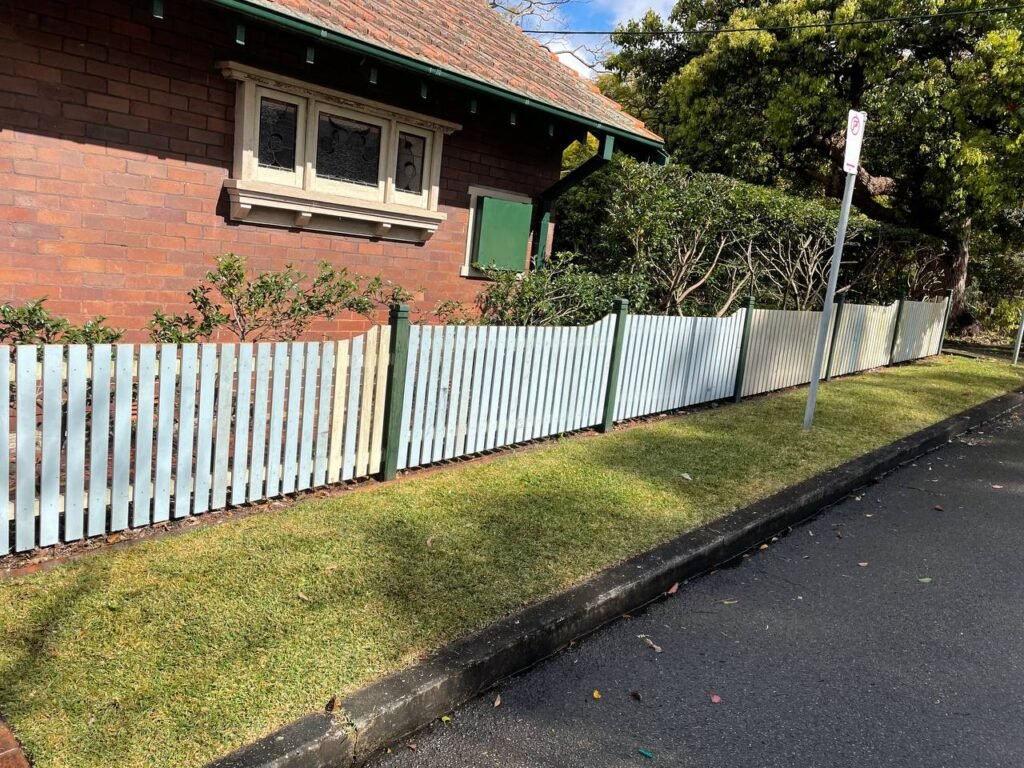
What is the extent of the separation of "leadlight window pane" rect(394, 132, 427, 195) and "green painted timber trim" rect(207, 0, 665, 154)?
1014 mm

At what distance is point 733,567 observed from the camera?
4641 millimetres

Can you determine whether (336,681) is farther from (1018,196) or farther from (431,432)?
(1018,196)

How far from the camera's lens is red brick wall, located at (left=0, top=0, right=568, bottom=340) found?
5.53 meters

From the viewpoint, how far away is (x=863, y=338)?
1245cm

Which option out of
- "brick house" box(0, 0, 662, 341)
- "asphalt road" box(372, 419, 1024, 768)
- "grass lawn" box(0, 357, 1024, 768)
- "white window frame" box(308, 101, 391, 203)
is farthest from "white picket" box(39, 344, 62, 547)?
"white window frame" box(308, 101, 391, 203)

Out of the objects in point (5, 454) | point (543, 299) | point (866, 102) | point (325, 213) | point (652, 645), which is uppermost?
point (866, 102)

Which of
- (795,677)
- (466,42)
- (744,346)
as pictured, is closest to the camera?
(795,677)

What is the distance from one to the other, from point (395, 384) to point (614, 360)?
2668mm

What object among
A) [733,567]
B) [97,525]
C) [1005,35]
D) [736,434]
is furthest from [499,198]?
[1005,35]

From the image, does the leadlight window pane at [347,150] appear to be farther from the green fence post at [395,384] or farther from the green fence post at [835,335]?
the green fence post at [835,335]

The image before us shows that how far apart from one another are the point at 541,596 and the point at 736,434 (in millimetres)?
4339

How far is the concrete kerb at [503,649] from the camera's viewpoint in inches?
101

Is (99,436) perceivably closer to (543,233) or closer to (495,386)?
(495,386)

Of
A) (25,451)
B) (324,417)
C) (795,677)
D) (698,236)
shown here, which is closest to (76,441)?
(25,451)
